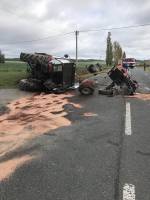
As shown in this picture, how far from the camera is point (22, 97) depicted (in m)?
19.6

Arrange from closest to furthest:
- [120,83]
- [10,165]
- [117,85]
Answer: [10,165] < [120,83] < [117,85]

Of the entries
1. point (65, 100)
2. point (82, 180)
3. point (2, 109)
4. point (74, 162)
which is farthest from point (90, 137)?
point (65, 100)

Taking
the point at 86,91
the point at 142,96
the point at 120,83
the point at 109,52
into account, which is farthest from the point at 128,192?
the point at 109,52

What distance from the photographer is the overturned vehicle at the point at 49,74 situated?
21516mm

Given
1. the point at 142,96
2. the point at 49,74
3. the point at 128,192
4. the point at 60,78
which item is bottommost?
the point at 128,192

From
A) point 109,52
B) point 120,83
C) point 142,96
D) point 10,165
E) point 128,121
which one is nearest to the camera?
point 10,165

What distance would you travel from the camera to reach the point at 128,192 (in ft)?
18.9

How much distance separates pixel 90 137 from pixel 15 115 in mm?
4673

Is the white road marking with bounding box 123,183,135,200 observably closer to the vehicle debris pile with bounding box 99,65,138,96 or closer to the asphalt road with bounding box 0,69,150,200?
the asphalt road with bounding box 0,69,150,200

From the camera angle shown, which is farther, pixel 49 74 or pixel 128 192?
pixel 49 74

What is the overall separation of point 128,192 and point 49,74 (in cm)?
1649

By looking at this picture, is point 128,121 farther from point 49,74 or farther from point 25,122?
point 49,74

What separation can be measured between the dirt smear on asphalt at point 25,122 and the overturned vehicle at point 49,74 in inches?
157

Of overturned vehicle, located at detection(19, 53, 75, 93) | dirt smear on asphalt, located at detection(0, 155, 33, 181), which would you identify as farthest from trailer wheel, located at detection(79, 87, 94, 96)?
dirt smear on asphalt, located at detection(0, 155, 33, 181)
